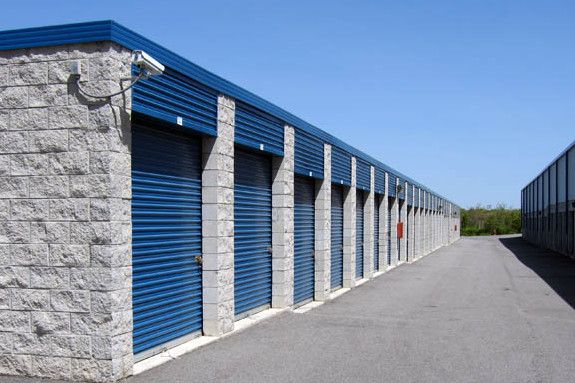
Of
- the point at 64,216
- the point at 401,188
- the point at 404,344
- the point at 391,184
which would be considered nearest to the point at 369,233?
the point at 391,184

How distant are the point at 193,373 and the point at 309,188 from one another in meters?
8.61

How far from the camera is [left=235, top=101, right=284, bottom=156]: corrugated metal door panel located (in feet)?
36.2

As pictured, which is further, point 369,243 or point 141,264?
point 369,243

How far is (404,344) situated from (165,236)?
13.1 feet

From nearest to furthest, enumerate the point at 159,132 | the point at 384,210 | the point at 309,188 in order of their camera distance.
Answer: the point at 159,132, the point at 309,188, the point at 384,210

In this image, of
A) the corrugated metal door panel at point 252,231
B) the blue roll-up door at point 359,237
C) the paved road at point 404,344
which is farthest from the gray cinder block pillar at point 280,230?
the blue roll-up door at point 359,237

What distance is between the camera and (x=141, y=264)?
841 cm

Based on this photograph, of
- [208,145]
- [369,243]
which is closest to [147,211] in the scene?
[208,145]

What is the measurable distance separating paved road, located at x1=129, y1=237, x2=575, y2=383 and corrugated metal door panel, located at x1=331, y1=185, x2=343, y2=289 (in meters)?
1.41

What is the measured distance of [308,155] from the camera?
15188mm

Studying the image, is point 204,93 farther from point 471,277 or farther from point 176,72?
point 471,277

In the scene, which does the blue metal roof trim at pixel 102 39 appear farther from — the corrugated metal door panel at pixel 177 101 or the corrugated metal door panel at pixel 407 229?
the corrugated metal door panel at pixel 407 229

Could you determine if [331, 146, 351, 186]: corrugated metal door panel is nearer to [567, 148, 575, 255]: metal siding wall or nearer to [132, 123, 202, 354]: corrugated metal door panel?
[132, 123, 202, 354]: corrugated metal door panel

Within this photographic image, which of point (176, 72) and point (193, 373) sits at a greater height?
point (176, 72)
